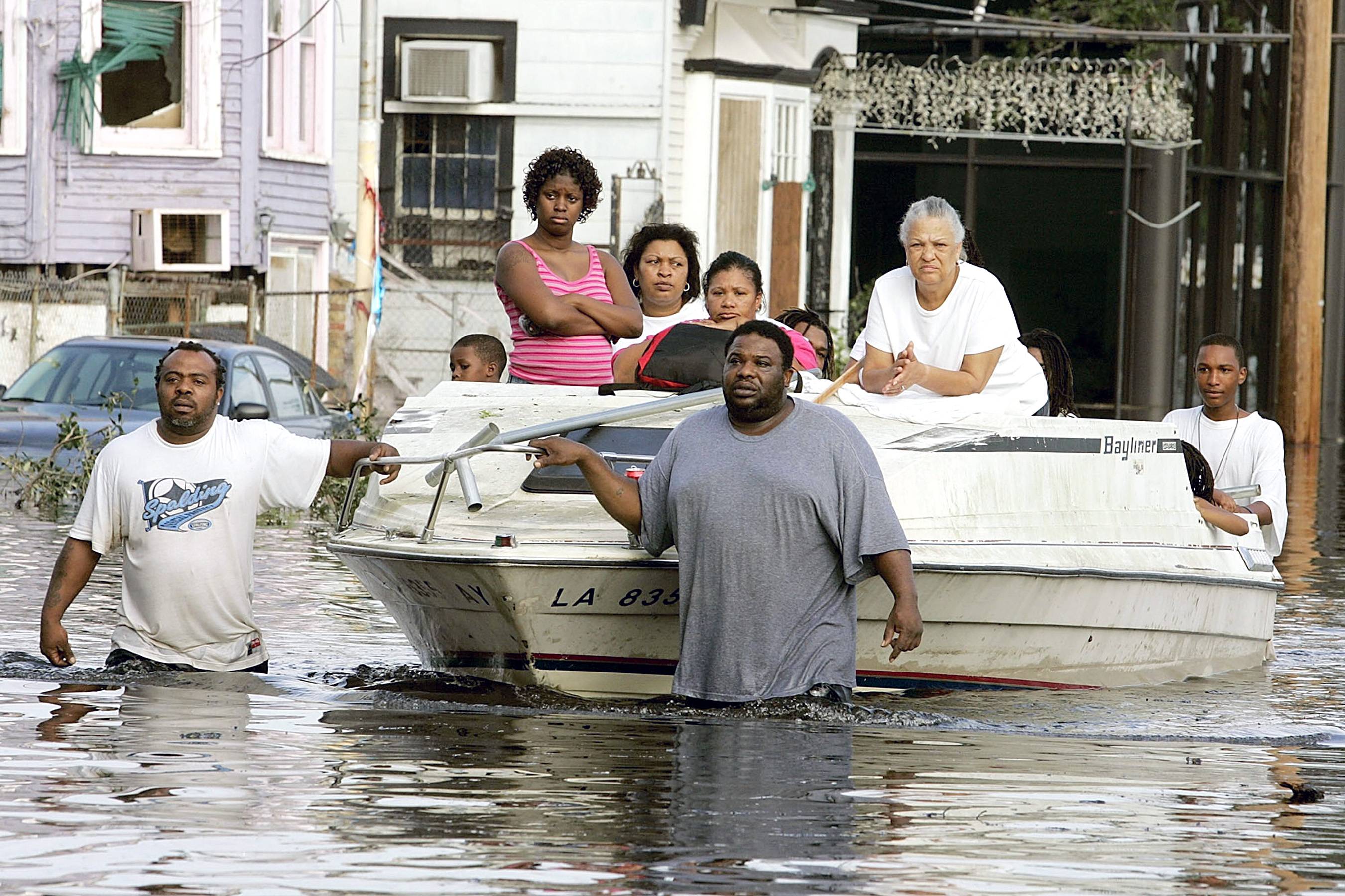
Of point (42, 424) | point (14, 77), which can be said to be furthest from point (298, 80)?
point (42, 424)

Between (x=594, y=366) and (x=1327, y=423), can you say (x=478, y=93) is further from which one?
(x=594, y=366)

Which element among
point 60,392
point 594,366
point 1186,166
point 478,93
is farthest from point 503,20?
point 594,366

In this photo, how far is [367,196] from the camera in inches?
867

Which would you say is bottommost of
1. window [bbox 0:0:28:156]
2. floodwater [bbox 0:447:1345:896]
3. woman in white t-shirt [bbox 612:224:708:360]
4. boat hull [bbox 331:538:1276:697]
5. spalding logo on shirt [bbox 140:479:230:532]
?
floodwater [bbox 0:447:1345:896]

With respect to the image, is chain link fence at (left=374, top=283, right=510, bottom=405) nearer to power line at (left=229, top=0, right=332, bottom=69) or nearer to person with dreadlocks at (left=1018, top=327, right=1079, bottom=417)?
power line at (left=229, top=0, right=332, bottom=69)

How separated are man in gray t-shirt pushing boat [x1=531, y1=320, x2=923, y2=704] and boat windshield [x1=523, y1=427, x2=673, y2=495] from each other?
71cm

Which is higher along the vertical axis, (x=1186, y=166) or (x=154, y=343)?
(x=1186, y=166)

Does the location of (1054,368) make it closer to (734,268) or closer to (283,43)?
(734,268)

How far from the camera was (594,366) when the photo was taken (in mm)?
9836

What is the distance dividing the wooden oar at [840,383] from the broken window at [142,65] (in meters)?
15.6

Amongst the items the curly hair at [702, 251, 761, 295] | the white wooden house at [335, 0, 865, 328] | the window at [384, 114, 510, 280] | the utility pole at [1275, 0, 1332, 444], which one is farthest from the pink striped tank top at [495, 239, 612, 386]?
the window at [384, 114, 510, 280]

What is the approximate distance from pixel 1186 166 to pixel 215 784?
22713mm

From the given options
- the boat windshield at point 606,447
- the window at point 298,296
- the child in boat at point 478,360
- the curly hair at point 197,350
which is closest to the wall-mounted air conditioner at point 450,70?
the window at point 298,296

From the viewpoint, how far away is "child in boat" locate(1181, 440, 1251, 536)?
10320mm
